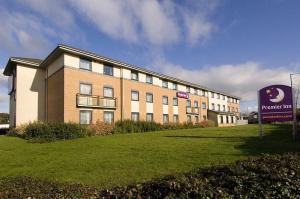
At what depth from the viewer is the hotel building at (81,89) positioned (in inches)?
1019

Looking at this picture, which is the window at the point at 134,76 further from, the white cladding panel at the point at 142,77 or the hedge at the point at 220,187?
the hedge at the point at 220,187

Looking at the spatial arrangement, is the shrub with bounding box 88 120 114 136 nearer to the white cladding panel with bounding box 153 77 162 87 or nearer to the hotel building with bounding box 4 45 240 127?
the hotel building with bounding box 4 45 240 127

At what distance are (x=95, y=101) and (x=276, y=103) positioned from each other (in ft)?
56.0

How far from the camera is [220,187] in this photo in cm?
473

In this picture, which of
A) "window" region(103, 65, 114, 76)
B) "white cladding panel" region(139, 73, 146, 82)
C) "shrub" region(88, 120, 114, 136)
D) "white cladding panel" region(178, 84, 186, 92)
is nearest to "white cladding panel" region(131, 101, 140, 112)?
"white cladding panel" region(139, 73, 146, 82)

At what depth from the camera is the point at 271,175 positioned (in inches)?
Result: 197

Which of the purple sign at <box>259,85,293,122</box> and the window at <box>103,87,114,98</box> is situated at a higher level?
the window at <box>103,87,114,98</box>

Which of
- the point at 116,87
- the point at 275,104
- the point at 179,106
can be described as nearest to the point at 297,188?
the point at 275,104

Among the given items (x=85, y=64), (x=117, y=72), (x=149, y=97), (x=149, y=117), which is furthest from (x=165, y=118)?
(x=85, y=64)

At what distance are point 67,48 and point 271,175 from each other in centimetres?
2316

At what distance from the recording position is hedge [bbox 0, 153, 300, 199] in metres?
4.49

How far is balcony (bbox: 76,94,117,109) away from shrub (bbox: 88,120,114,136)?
1804 mm

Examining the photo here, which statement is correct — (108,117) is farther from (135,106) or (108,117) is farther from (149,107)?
(149,107)

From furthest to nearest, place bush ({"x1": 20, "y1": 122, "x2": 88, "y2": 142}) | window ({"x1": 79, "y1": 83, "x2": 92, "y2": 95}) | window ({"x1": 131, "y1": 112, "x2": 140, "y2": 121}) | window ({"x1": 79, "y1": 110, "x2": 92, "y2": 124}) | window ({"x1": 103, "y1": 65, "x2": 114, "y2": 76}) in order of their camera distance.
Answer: window ({"x1": 131, "y1": 112, "x2": 140, "y2": 121}) → window ({"x1": 103, "y1": 65, "x2": 114, "y2": 76}) → window ({"x1": 79, "y1": 83, "x2": 92, "y2": 95}) → window ({"x1": 79, "y1": 110, "x2": 92, "y2": 124}) → bush ({"x1": 20, "y1": 122, "x2": 88, "y2": 142})
